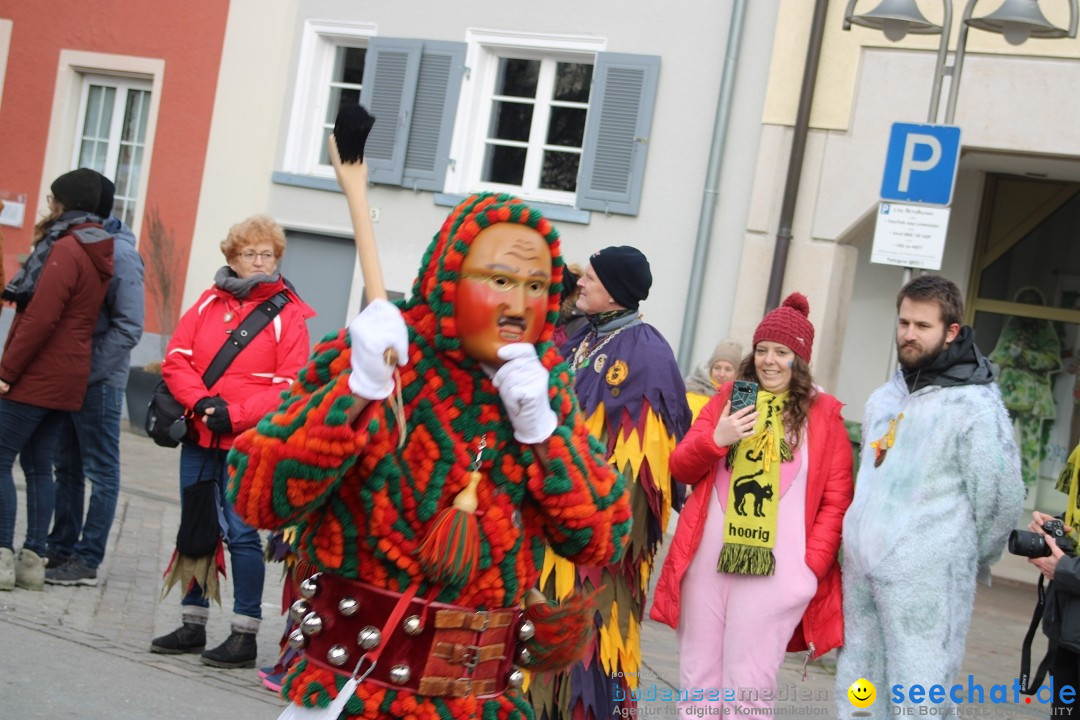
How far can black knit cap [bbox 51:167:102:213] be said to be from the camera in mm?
7301

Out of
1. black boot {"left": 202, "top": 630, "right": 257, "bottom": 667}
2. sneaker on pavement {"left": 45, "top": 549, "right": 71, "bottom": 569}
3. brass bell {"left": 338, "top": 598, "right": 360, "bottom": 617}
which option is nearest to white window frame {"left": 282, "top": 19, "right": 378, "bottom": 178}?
sneaker on pavement {"left": 45, "top": 549, "right": 71, "bottom": 569}

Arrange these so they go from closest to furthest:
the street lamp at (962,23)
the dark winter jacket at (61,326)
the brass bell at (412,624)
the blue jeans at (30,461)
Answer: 1. the brass bell at (412,624)
2. the dark winter jacket at (61,326)
3. the blue jeans at (30,461)
4. the street lamp at (962,23)

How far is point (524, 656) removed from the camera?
3438 mm

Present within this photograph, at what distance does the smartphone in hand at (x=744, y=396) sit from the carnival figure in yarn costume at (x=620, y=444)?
20cm

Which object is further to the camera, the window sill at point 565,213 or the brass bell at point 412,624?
the window sill at point 565,213

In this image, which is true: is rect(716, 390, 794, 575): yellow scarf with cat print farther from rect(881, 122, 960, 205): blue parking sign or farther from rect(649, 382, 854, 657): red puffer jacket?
rect(881, 122, 960, 205): blue parking sign

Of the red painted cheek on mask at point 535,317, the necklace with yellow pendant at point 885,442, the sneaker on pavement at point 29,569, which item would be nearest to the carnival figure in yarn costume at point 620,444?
the necklace with yellow pendant at point 885,442

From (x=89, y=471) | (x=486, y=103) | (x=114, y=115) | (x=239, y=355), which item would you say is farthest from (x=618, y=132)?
(x=239, y=355)

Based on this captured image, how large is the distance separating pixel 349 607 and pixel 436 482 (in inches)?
13.0

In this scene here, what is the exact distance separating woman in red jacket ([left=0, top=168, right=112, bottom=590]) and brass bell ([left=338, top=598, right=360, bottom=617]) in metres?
4.38

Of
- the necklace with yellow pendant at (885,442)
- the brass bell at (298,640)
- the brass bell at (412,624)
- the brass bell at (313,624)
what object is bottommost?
the brass bell at (298,640)

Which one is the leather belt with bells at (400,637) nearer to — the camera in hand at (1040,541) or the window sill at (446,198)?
the camera in hand at (1040,541)

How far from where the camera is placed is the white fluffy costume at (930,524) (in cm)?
494

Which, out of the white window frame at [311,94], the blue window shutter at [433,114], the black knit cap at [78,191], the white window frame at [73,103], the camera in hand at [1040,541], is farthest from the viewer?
the white window frame at [73,103]
